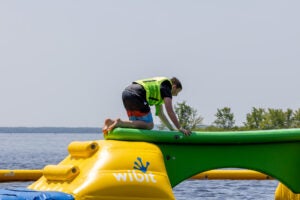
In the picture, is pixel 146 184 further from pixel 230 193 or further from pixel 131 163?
pixel 230 193

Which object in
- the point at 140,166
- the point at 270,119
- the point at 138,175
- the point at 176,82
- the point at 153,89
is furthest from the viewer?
the point at 270,119

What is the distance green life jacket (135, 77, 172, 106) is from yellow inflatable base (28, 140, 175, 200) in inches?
28.6

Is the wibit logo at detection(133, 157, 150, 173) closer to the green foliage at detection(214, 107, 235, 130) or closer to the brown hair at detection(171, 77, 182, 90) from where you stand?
the brown hair at detection(171, 77, 182, 90)

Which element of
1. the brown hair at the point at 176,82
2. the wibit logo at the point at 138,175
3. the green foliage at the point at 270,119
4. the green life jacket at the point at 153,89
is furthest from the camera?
the green foliage at the point at 270,119

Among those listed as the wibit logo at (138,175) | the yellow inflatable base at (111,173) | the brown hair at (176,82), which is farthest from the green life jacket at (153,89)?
the wibit logo at (138,175)

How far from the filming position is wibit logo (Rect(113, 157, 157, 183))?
1185 centimetres

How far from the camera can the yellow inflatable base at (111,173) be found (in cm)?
1163

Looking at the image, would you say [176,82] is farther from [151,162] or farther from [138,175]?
[138,175]

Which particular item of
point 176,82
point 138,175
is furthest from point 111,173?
point 176,82

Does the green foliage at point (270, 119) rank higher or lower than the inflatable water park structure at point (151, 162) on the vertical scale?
lower

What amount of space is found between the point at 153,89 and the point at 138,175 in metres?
1.41

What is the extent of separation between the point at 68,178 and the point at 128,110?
1.61 meters

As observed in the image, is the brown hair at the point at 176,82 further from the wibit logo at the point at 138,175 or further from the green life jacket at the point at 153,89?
the wibit logo at the point at 138,175

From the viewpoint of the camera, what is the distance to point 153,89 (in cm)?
1291
